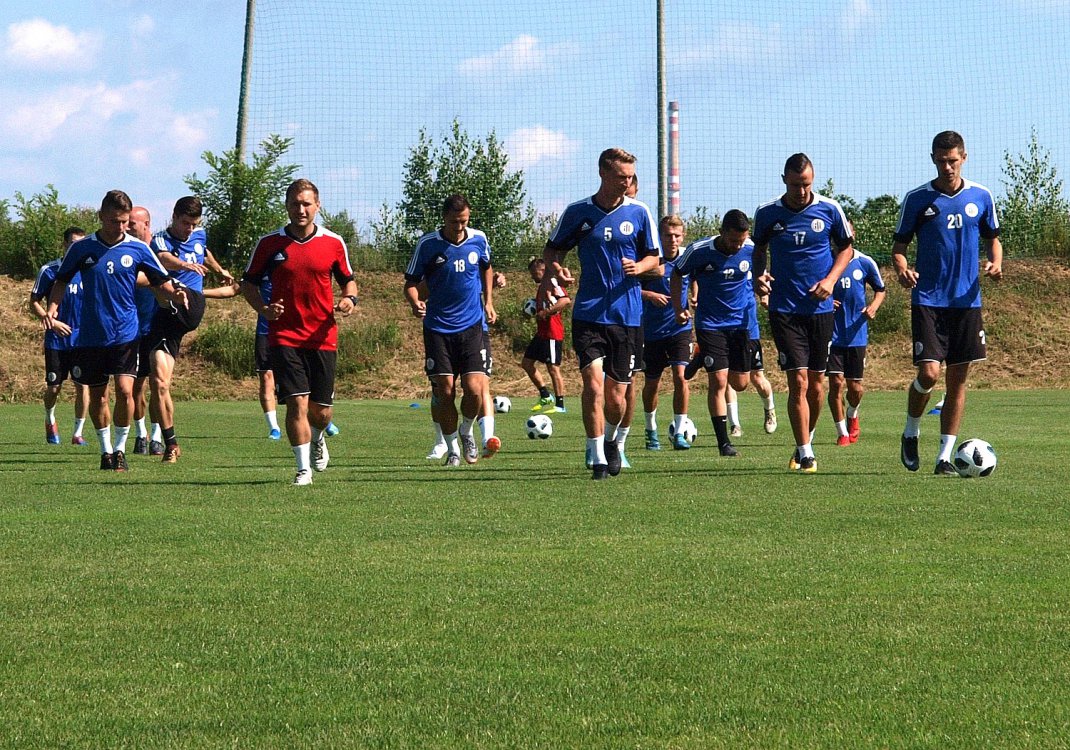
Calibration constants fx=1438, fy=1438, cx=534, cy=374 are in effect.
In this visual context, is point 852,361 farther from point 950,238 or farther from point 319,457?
point 319,457

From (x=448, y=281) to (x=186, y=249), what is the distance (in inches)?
123

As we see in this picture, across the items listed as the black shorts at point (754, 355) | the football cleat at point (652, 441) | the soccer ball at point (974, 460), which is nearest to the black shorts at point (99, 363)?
the football cleat at point (652, 441)

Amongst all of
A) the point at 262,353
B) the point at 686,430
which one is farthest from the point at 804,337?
the point at 262,353

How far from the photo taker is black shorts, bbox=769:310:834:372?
10633mm

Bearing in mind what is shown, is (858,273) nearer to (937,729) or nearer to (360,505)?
(360,505)

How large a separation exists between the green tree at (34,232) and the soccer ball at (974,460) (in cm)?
2468

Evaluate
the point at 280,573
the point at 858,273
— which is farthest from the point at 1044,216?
the point at 280,573

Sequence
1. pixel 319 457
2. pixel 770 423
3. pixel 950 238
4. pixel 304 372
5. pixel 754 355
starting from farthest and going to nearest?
pixel 770 423, pixel 754 355, pixel 319 457, pixel 950 238, pixel 304 372

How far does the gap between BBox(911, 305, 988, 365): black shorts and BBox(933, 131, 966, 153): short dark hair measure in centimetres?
112

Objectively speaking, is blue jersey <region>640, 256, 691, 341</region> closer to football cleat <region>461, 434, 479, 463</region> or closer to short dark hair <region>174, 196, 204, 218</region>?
football cleat <region>461, 434, 479, 463</region>

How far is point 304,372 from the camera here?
33.0 ft

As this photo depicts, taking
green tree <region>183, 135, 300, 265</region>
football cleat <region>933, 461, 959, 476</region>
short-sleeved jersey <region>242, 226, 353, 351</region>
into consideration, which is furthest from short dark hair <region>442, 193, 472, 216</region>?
green tree <region>183, 135, 300, 265</region>

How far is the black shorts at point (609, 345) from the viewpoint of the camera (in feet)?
33.7

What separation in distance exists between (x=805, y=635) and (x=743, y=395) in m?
21.5
